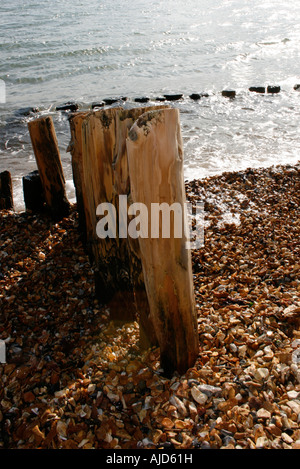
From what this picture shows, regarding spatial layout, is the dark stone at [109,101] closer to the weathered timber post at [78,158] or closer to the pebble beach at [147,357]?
the pebble beach at [147,357]

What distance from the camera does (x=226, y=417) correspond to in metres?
2.64

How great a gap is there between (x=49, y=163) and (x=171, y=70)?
45.9 feet

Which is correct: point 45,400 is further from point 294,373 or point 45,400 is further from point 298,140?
point 298,140

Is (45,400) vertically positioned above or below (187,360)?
below

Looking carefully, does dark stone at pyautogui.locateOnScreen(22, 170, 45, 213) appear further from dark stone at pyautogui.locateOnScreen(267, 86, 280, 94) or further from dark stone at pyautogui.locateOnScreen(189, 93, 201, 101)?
dark stone at pyautogui.locateOnScreen(267, 86, 280, 94)

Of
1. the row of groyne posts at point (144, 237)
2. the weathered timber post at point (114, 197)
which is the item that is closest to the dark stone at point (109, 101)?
the row of groyne posts at point (144, 237)

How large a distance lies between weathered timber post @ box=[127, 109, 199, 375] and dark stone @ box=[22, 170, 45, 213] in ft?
11.3

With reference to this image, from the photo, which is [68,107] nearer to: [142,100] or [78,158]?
[142,100]

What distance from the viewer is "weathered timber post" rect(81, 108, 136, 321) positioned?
3.15 metres

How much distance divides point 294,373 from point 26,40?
969 inches

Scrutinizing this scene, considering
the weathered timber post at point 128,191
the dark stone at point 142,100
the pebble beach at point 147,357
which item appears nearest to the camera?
the pebble beach at point 147,357

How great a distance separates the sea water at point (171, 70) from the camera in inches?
375

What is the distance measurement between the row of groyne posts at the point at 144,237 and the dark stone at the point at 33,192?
4.75 feet

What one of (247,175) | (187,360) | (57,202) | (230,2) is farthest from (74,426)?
(230,2)
